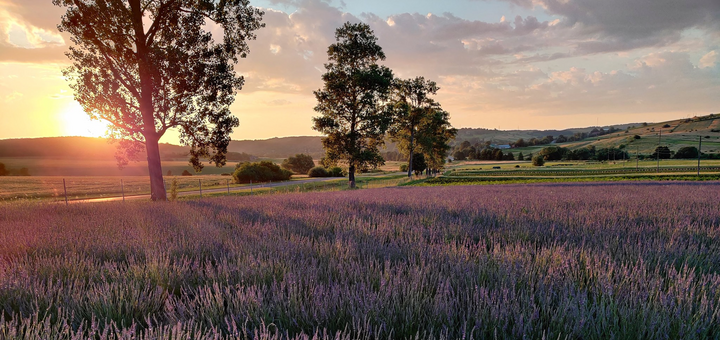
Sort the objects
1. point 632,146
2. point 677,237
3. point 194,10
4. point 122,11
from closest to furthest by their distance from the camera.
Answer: point 677,237
point 122,11
point 194,10
point 632,146

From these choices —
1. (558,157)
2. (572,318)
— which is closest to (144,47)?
(572,318)

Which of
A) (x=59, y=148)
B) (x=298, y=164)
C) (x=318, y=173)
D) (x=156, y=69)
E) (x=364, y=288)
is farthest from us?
(x=59, y=148)

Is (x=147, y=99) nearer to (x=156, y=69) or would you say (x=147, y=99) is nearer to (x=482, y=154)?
(x=156, y=69)

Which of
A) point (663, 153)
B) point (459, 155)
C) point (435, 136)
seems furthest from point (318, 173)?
point (663, 153)

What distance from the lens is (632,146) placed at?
112m

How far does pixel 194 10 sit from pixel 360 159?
16.0m

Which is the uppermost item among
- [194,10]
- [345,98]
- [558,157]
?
[194,10]

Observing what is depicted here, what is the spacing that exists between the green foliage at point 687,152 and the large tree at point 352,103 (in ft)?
369

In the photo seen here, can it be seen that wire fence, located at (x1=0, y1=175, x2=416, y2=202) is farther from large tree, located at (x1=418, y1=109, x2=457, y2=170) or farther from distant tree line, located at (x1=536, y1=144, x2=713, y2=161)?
distant tree line, located at (x1=536, y1=144, x2=713, y2=161)

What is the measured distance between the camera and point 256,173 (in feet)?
190

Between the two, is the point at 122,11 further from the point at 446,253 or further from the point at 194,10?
the point at 446,253

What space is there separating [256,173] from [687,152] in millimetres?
119412

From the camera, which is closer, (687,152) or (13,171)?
(13,171)

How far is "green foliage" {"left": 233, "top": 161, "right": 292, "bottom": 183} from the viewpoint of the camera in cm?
5666
